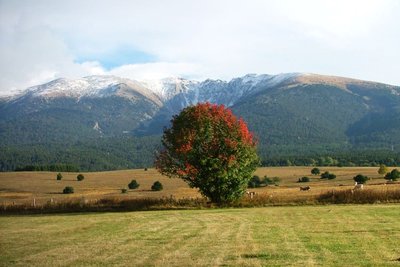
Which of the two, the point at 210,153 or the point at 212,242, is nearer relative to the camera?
the point at 212,242

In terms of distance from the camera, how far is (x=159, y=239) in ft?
82.9

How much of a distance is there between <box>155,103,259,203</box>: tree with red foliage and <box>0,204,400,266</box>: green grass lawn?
48.8 feet

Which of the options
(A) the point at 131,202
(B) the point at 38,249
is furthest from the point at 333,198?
(B) the point at 38,249

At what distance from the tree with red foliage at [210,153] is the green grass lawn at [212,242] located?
48.8 feet

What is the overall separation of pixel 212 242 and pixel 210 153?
89.2ft

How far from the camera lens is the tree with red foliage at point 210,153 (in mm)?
50188

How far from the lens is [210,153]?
50.6 metres

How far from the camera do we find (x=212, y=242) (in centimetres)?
2359

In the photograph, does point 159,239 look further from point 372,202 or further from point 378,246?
point 372,202

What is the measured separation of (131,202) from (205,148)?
33.2 feet

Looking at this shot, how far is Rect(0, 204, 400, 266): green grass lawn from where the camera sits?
18734mm

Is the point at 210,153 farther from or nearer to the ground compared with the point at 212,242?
farther from the ground

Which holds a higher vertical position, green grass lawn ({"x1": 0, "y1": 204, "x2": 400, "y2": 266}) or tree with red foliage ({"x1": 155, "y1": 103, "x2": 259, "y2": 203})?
tree with red foliage ({"x1": 155, "y1": 103, "x2": 259, "y2": 203})

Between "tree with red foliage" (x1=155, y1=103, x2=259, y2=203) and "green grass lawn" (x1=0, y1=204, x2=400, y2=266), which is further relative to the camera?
"tree with red foliage" (x1=155, y1=103, x2=259, y2=203)
